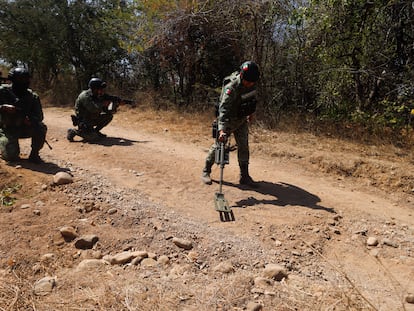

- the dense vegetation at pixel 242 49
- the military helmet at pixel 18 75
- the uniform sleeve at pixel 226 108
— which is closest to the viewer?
the uniform sleeve at pixel 226 108

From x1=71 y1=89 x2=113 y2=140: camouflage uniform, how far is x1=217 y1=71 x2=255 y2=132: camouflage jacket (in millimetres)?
3150

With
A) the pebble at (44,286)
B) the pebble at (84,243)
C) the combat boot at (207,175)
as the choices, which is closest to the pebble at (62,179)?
the pebble at (84,243)

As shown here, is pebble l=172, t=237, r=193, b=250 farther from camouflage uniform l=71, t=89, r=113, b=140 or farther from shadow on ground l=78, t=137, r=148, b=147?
camouflage uniform l=71, t=89, r=113, b=140

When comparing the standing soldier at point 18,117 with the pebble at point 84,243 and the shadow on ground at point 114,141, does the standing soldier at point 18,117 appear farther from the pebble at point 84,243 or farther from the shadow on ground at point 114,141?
the pebble at point 84,243

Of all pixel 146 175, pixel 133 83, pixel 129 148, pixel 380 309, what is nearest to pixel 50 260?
pixel 146 175

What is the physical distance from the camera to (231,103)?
4098mm

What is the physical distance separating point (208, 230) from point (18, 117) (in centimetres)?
328

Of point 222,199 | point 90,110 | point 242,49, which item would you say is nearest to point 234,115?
point 222,199

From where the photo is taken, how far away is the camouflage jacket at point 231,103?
406 centimetres

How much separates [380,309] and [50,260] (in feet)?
8.25

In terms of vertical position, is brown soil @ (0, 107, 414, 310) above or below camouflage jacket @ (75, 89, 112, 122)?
below

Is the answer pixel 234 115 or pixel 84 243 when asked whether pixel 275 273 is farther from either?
pixel 234 115

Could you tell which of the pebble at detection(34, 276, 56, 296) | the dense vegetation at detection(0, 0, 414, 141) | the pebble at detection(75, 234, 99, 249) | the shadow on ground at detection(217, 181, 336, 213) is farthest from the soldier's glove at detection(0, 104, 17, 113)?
the dense vegetation at detection(0, 0, 414, 141)

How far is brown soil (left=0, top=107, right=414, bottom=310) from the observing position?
2.26 m
